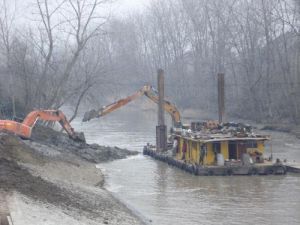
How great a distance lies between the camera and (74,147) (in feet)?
118

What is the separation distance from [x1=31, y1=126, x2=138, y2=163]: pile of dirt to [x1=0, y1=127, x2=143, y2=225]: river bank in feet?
11.4

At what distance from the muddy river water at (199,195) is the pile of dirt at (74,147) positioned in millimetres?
→ 1044

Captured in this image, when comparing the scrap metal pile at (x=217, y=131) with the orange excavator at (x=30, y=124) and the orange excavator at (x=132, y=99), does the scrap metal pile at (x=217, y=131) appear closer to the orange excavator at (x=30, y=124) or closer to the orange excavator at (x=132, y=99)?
the orange excavator at (x=132, y=99)

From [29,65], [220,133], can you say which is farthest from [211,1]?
[220,133]

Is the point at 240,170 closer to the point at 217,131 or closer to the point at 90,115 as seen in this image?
the point at 217,131

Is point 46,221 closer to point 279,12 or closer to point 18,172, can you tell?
point 18,172

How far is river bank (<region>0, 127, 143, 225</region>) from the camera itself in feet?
50.5

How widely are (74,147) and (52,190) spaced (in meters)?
17.2

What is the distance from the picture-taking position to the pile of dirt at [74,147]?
3497 centimetres

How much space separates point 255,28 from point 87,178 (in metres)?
48.8

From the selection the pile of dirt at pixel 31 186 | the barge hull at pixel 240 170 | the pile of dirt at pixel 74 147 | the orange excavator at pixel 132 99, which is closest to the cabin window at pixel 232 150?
the barge hull at pixel 240 170

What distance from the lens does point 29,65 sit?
179 ft

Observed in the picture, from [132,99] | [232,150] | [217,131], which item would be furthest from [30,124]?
[232,150]

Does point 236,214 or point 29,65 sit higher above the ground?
point 29,65
